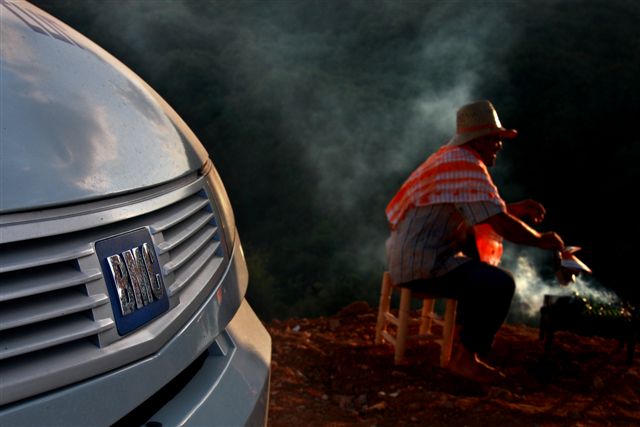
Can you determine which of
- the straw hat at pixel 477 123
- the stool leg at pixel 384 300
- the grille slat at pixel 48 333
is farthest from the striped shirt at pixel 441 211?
the grille slat at pixel 48 333

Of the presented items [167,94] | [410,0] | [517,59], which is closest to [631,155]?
[517,59]

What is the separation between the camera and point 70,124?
142 cm

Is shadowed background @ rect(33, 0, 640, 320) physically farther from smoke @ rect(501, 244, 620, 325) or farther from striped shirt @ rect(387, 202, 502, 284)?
striped shirt @ rect(387, 202, 502, 284)

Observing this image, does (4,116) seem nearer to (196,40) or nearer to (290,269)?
(290,269)

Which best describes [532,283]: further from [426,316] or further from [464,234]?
[464,234]

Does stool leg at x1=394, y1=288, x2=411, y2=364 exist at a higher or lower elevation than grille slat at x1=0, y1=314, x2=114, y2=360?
lower

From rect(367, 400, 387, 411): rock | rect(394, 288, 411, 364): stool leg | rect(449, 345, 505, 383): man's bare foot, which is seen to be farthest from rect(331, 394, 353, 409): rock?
rect(449, 345, 505, 383): man's bare foot

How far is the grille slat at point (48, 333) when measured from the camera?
3.77 feet

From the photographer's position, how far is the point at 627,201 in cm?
821

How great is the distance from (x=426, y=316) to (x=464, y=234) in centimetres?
89

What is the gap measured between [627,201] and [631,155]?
24.2 inches

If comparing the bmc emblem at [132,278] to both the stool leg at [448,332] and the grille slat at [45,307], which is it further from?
the stool leg at [448,332]

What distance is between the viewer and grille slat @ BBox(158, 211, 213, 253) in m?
1.54

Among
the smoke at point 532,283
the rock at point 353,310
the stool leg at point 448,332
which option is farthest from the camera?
the smoke at point 532,283
